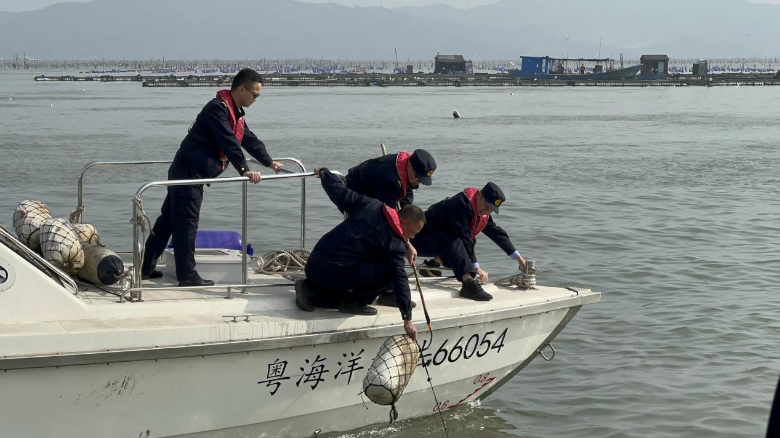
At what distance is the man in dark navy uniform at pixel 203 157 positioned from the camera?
22.3 ft

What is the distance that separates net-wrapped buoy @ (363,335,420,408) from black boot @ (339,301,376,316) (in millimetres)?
317

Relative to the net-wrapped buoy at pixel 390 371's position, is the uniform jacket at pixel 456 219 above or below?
above

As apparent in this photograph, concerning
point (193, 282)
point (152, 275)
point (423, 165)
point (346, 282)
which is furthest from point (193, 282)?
point (423, 165)

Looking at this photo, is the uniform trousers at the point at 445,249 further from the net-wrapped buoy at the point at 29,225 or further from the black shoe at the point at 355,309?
the net-wrapped buoy at the point at 29,225

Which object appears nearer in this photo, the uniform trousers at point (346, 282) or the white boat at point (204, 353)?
the white boat at point (204, 353)

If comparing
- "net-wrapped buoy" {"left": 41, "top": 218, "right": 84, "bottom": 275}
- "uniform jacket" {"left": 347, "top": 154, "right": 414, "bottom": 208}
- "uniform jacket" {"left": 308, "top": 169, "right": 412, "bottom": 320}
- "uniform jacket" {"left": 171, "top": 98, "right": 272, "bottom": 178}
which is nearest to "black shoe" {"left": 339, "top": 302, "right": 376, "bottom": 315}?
"uniform jacket" {"left": 308, "top": 169, "right": 412, "bottom": 320}

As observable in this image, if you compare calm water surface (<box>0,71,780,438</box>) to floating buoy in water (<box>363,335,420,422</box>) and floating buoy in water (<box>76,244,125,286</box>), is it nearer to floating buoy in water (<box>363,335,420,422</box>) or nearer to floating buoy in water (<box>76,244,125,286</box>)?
floating buoy in water (<box>363,335,420,422</box>)

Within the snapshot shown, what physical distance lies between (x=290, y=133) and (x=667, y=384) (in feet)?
89.3

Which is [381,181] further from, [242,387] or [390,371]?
[242,387]

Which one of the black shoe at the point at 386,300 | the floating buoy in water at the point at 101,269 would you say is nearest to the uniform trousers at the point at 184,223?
the floating buoy in water at the point at 101,269

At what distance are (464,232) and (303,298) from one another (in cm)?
146

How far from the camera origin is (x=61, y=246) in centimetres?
660

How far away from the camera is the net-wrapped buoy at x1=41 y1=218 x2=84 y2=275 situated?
21.6 feet

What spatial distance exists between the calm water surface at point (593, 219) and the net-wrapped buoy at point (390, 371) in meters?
0.99
